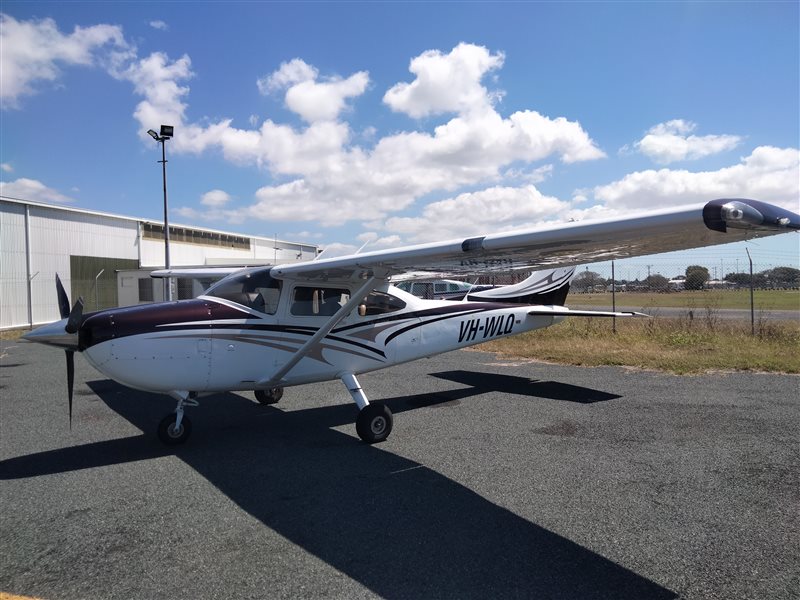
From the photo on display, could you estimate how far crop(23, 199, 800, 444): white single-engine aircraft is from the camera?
4434 mm

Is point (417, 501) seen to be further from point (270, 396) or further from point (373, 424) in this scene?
point (270, 396)

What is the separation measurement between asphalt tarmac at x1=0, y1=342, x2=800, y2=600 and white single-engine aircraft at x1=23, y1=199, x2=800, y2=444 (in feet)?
2.59

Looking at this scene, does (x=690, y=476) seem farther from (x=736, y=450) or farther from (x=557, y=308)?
(x=557, y=308)

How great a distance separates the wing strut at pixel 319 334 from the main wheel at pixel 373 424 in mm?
988

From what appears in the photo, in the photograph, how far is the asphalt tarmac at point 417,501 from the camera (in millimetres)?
3094

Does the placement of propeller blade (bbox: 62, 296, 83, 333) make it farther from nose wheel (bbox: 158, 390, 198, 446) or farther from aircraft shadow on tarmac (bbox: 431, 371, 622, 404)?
aircraft shadow on tarmac (bbox: 431, 371, 622, 404)

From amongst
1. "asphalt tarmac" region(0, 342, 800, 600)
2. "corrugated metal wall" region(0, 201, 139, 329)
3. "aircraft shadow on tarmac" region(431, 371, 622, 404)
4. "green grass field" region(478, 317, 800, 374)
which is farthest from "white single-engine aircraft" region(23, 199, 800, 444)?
"corrugated metal wall" region(0, 201, 139, 329)

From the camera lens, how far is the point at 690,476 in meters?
4.68

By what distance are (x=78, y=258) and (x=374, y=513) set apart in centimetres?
3109

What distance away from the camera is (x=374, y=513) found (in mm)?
4023

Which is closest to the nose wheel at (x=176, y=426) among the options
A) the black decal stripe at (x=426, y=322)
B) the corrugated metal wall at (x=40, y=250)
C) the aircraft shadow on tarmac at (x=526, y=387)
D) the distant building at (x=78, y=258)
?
the black decal stripe at (x=426, y=322)

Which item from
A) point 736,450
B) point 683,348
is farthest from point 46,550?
point 683,348

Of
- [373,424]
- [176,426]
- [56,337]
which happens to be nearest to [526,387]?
[373,424]

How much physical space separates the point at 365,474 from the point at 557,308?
5864 millimetres
